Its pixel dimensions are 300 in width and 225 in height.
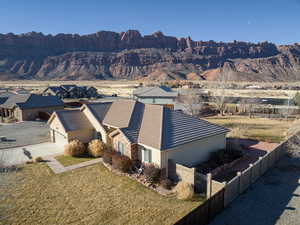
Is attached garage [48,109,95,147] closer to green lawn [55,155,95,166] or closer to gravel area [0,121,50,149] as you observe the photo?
green lawn [55,155,95,166]

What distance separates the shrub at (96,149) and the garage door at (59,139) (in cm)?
297

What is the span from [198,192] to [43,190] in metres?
9.00

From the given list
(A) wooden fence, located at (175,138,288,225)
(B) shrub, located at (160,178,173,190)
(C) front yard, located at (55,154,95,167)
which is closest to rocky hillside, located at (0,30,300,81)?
(C) front yard, located at (55,154,95,167)

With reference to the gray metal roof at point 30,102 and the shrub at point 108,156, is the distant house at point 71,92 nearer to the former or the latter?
the gray metal roof at point 30,102

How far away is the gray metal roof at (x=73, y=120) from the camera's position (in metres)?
18.6

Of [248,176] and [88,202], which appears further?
[248,176]

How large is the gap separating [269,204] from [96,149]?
1261cm

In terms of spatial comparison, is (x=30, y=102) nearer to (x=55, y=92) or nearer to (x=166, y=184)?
(x=55, y=92)

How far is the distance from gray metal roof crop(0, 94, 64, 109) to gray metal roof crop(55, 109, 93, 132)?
55.6 feet

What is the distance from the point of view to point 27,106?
1281 inches

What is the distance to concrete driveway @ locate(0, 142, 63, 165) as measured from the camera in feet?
54.4

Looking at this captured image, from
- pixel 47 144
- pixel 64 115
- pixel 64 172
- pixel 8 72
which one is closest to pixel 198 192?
pixel 64 172

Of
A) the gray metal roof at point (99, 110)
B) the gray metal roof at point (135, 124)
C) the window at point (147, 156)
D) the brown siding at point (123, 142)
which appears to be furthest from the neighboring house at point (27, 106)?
the window at point (147, 156)

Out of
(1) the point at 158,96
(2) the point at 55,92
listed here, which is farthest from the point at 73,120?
(2) the point at 55,92
